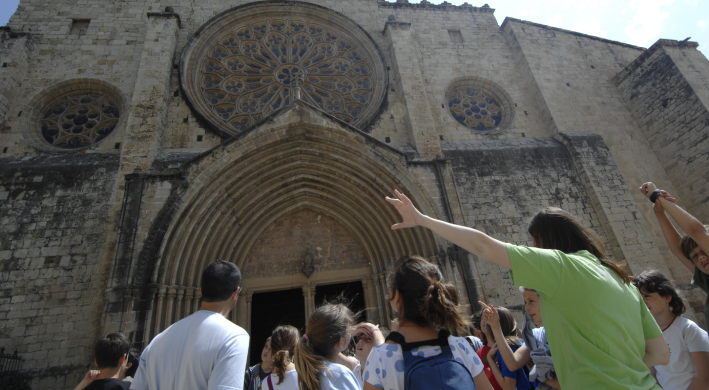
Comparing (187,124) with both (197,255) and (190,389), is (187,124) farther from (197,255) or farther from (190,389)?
(190,389)

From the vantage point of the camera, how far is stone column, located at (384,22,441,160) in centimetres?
798

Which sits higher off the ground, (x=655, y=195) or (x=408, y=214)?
(x=655, y=195)

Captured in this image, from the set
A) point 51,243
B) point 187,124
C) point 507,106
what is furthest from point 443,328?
point 507,106

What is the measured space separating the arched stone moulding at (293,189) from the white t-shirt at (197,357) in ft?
15.4

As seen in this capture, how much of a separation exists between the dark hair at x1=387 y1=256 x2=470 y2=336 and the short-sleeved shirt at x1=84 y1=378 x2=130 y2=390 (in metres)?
2.21

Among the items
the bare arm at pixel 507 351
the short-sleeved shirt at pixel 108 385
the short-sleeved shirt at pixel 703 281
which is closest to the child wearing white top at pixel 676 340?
the short-sleeved shirt at pixel 703 281

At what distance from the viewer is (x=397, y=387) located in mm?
1457

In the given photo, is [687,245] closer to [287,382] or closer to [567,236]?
[567,236]

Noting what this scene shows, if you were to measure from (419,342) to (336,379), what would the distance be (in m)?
0.58

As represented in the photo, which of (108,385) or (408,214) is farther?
(108,385)

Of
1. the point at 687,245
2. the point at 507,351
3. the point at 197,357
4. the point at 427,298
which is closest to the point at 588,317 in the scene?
the point at 427,298

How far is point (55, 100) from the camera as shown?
27.5ft

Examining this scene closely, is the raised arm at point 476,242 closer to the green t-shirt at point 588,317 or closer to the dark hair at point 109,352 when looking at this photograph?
the green t-shirt at point 588,317

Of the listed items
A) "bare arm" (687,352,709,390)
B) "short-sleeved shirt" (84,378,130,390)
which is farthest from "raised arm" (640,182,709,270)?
"short-sleeved shirt" (84,378,130,390)
